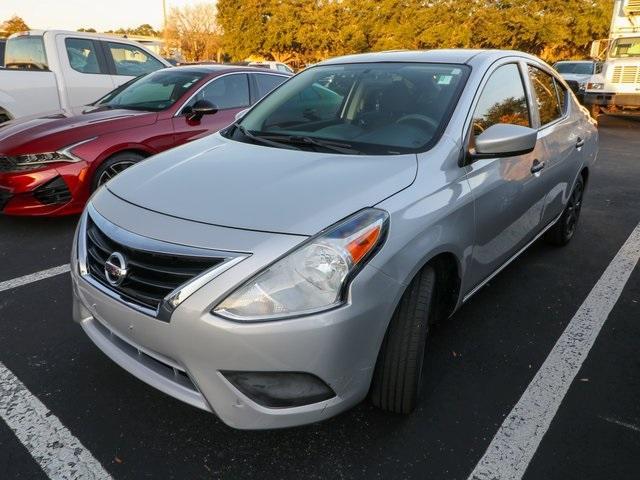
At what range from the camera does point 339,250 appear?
5.96 ft

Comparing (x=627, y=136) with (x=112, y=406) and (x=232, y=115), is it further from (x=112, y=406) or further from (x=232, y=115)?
(x=112, y=406)

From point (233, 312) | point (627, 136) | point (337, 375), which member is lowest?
point (627, 136)

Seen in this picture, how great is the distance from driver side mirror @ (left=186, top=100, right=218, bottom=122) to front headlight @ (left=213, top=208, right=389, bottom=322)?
3.43 meters

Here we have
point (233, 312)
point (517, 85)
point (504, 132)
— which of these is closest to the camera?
point (233, 312)

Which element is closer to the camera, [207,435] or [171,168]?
[207,435]

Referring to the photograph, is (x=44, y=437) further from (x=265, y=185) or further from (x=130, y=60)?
(x=130, y=60)

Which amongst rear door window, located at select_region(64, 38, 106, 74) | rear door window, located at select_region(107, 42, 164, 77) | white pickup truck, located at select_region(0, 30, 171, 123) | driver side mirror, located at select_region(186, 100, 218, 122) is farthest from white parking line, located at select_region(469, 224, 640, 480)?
rear door window, located at select_region(64, 38, 106, 74)

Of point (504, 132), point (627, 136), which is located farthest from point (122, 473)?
point (627, 136)

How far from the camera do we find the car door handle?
311cm

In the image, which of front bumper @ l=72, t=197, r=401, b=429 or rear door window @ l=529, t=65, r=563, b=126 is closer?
front bumper @ l=72, t=197, r=401, b=429

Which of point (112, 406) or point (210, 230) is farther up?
point (210, 230)

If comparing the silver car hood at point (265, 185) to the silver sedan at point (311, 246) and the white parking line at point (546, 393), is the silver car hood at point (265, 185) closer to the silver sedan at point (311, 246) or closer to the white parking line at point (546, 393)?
the silver sedan at point (311, 246)

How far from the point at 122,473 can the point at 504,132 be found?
2.19m

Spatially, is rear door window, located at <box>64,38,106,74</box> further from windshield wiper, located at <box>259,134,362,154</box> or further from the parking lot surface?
windshield wiper, located at <box>259,134,362,154</box>
